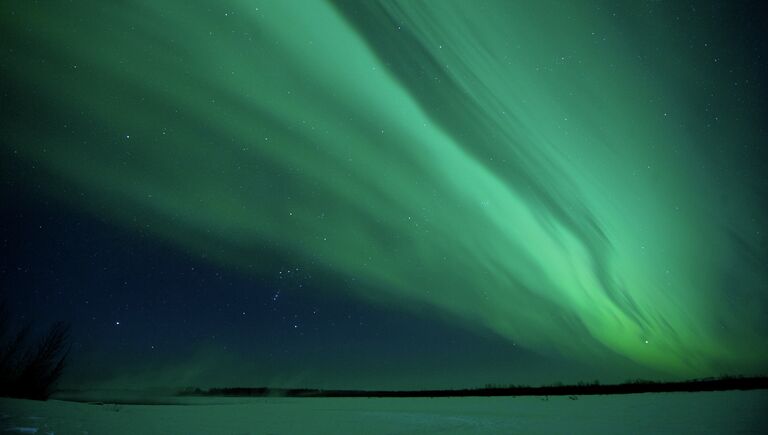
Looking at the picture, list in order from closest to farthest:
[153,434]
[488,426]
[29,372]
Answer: [153,434], [488,426], [29,372]

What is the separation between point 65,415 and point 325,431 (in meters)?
6.35

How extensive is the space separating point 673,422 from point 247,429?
36.5 ft

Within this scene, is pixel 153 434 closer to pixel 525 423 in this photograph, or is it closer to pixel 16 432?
pixel 16 432

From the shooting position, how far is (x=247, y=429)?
11.1 metres

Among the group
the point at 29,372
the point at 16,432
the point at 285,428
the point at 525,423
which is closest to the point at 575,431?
the point at 525,423

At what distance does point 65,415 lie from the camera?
11234mm

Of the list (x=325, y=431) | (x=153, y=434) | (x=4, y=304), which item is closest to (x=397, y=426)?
(x=325, y=431)

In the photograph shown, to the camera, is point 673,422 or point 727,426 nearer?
point 727,426

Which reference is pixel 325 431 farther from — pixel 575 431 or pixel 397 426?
pixel 575 431

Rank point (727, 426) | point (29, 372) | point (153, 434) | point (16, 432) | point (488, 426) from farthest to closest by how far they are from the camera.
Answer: point (29, 372)
point (488, 426)
point (727, 426)
point (153, 434)
point (16, 432)

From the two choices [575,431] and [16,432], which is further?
[575,431]

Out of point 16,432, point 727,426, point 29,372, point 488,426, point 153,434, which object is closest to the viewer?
point 16,432

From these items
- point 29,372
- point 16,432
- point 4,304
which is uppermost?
point 4,304

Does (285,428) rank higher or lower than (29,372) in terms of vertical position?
lower
